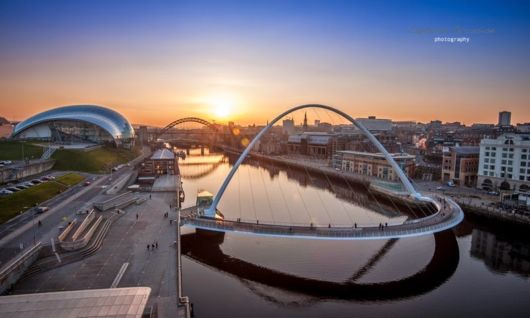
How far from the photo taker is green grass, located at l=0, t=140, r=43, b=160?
48156 millimetres

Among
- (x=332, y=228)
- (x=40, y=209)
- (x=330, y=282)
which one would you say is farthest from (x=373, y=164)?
(x=40, y=209)

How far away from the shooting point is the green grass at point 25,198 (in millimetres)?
25938

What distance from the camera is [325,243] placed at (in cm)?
2591

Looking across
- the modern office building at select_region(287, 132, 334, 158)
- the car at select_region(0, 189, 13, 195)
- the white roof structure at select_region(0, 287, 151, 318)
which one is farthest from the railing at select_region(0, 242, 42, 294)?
the modern office building at select_region(287, 132, 334, 158)

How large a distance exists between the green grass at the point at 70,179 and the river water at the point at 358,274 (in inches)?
814

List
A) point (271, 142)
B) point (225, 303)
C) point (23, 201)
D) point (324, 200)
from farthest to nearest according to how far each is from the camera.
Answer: point (271, 142) → point (324, 200) → point (23, 201) → point (225, 303)

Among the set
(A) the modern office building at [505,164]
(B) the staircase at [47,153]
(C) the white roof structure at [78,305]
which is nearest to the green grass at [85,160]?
(B) the staircase at [47,153]

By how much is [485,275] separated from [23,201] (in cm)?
3651

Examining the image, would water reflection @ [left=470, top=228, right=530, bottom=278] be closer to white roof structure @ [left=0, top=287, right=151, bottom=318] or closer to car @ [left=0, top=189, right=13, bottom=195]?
white roof structure @ [left=0, top=287, right=151, bottom=318]

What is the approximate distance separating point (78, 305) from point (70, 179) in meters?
35.3

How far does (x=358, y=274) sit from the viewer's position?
69.5 feet

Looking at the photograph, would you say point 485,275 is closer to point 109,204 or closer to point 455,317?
point 455,317

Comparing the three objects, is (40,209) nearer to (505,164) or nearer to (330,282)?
(330,282)

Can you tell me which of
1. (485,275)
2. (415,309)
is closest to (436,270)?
(485,275)
